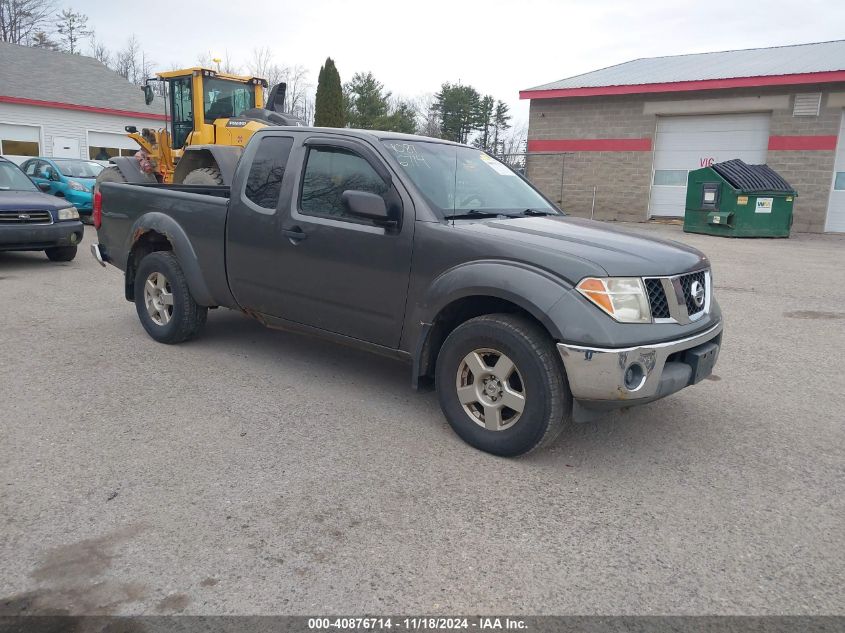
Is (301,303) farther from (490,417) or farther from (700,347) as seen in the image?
(700,347)

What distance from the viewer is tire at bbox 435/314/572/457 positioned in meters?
3.58

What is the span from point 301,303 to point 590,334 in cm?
220

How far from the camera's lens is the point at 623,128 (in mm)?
22625

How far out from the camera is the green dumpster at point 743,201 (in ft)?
56.3

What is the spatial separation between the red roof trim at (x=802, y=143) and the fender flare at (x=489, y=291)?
767 inches

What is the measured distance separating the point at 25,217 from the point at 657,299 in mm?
9198

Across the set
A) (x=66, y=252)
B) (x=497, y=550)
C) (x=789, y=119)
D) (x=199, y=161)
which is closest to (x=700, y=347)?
(x=497, y=550)


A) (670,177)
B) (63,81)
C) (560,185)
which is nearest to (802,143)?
(670,177)

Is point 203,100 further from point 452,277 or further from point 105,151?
point 105,151

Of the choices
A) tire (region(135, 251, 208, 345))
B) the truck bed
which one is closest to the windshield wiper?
the truck bed

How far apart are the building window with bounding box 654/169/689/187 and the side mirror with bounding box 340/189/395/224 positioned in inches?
792

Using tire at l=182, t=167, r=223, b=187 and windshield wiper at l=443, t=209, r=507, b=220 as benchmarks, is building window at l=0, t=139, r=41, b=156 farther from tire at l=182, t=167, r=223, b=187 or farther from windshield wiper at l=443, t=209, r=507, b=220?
windshield wiper at l=443, t=209, r=507, b=220

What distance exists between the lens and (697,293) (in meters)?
3.98

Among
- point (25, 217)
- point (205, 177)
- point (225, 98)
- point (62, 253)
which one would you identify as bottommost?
point (62, 253)
